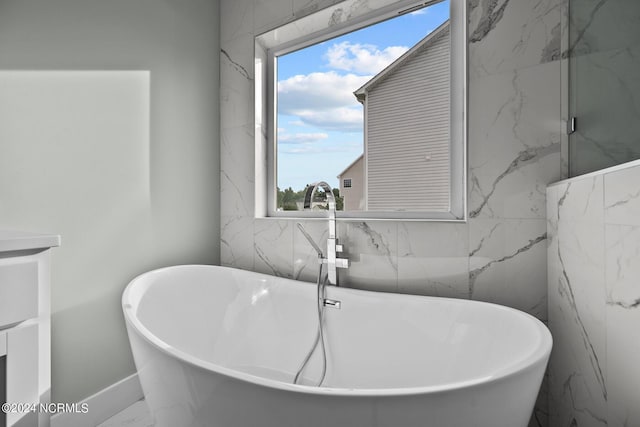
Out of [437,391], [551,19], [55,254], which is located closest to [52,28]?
→ [55,254]

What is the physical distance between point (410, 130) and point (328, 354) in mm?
1158

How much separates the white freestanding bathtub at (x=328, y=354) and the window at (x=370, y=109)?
0.53 metres

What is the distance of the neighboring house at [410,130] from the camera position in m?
1.60

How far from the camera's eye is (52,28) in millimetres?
1351

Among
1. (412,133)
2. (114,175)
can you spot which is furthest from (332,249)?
(114,175)

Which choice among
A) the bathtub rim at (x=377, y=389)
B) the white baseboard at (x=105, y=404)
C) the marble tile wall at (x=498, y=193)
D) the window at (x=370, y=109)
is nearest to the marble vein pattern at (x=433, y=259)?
the marble tile wall at (x=498, y=193)

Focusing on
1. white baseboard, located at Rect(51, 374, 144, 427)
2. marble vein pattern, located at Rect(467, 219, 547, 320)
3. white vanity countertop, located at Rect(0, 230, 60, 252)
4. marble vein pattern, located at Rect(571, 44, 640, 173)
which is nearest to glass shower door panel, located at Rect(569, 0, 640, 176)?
marble vein pattern, located at Rect(571, 44, 640, 173)

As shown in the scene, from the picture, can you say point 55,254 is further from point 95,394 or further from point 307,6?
point 307,6

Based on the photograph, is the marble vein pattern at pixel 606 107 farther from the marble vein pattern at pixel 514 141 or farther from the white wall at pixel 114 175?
the white wall at pixel 114 175

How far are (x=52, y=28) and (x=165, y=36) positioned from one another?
57 centimetres

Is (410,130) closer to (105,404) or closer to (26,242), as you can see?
(26,242)

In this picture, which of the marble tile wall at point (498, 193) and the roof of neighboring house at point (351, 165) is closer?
the marble tile wall at point (498, 193)

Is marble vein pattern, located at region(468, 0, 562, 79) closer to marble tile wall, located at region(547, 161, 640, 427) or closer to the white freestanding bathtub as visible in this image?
marble tile wall, located at region(547, 161, 640, 427)

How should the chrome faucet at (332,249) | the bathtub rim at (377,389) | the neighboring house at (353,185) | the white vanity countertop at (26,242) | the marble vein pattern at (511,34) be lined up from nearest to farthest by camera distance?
the bathtub rim at (377,389) < the white vanity countertop at (26,242) < the marble vein pattern at (511,34) < the chrome faucet at (332,249) < the neighboring house at (353,185)
